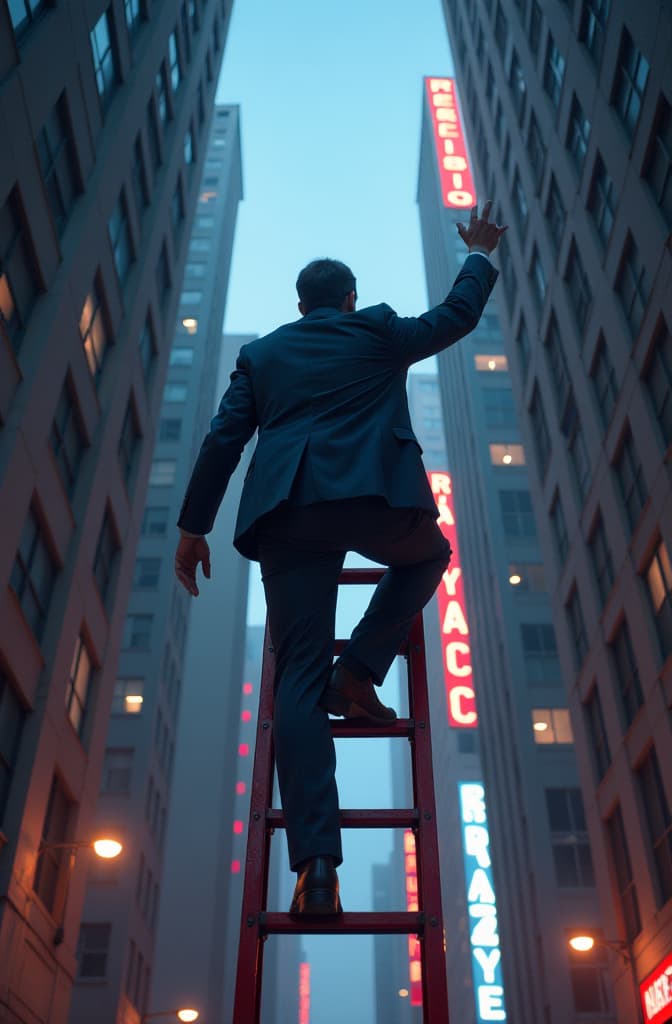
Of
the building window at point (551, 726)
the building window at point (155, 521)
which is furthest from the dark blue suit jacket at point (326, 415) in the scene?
the building window at point (155, 521)

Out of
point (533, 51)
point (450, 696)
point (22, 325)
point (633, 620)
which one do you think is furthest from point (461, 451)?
point (22, 325)

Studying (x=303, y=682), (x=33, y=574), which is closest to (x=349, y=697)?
(x=303, y=682)

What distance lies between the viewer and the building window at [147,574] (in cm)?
5484

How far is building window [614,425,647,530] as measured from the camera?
24250mm

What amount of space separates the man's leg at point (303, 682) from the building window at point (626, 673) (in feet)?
68.3

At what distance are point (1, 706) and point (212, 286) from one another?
60159 mm

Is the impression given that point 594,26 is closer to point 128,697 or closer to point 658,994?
point 658,994

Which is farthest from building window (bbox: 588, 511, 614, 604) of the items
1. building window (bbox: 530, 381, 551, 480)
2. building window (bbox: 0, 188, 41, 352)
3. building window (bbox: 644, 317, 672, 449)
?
building window (bbox: 0, 188, 41, 352)

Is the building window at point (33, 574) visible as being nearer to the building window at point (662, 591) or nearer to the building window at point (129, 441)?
the building window at point (129, 441)

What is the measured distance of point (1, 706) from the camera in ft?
64.6

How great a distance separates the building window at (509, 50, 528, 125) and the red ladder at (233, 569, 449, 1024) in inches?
1408

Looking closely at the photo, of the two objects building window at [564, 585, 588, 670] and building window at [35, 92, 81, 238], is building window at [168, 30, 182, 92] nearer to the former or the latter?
building window at [35, 92, 81, 238]

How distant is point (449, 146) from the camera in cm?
8762

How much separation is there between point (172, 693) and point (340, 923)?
54135 mm
